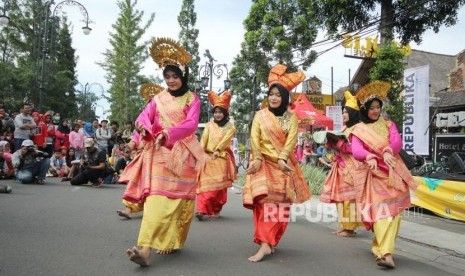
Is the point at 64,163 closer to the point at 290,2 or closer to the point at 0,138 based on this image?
the point at 0,138

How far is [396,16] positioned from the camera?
12.7 m

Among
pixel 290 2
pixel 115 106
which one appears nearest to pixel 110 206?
pixel 290 2

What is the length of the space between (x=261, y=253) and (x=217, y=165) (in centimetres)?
289

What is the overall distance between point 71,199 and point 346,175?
489cm

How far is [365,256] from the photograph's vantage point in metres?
4.96

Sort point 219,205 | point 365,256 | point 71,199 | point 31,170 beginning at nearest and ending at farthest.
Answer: point 365,256 < point 219,205 < point 71,199 < point 31,170

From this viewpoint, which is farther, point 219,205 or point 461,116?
point 461,116

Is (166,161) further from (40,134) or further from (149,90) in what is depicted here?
(40,134)

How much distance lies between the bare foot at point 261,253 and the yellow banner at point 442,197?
4.57 meters

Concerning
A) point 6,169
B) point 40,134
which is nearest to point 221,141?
point 6,169

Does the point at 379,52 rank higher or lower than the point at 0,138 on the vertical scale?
higher

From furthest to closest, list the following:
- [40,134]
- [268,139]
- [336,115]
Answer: [336,115] → [40,134] → [268,139]

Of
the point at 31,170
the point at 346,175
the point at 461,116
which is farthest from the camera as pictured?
the point at 461,116

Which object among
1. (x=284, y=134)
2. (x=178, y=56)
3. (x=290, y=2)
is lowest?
(x=284, y=134)
